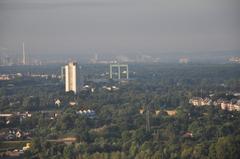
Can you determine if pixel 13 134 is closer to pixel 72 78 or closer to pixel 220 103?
pixel 220 103

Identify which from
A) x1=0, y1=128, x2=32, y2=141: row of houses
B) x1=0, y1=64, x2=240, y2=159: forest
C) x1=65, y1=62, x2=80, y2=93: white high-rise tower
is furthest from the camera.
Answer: x1=65, y1=62, x2=80, y2=93: white high-rise tower

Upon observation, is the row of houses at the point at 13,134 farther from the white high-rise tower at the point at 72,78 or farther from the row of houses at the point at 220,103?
the white high-rise tower at the point at 72,78

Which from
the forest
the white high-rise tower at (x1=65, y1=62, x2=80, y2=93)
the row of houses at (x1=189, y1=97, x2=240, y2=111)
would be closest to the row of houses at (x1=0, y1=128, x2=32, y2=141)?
the forest

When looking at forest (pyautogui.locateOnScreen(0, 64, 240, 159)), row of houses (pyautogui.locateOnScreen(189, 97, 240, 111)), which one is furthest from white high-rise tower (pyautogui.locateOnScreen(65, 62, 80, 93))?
row of houses (pyautogui.locateOnScreen(189, 97, 240, 111))

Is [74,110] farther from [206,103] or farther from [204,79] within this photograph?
[204,79]

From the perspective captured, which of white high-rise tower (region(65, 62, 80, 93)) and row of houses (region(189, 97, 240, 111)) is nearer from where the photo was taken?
row of houses (region(189, 97, 240, 111))

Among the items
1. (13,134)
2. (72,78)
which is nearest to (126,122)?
(13,134)

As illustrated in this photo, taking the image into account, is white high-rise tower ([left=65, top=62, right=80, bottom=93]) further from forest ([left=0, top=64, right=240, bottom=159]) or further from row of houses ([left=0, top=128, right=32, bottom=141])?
row of houses ([left=0, top=128, right=32, bottom=141])

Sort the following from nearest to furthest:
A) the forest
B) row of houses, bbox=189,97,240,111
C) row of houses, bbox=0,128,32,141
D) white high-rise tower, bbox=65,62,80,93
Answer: the forest
row of houses, bbox=0,128,32,141
row of houses, bbox=189,97,240,111
white high-rise tower, bbox=65,62,80,93

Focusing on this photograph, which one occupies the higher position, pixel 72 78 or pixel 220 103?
pixel 72 78

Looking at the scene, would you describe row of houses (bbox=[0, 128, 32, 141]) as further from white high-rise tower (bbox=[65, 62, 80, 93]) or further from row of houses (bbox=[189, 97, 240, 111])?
white high-rise tower (bbox=[65, 62, 80, 93])
